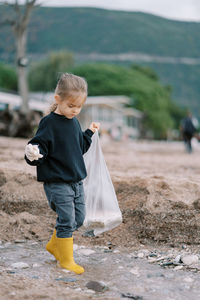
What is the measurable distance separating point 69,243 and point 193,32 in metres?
147

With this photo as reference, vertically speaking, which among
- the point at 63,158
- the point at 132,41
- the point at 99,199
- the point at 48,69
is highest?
the point at 132,41

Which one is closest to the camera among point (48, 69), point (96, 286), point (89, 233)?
point (96, 286)

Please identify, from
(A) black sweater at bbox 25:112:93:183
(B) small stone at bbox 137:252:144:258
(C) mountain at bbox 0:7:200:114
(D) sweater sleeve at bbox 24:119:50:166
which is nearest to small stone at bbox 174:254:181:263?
(B) small stone at bbox 137:252:144:258

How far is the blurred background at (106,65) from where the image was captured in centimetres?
1964

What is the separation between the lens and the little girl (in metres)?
2.95

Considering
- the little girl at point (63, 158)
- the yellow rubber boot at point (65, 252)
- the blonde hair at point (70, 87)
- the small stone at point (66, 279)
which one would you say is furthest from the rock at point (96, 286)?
the blonde hair at point (70, 87)

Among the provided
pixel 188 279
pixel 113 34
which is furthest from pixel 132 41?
pixel 188 279

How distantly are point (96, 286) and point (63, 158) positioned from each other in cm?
94

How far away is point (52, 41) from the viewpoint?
122 meters

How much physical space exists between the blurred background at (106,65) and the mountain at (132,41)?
0.94 feet

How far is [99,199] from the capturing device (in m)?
3.51

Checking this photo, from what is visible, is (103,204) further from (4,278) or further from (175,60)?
(175,60)

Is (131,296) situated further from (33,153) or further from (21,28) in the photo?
(21,28)

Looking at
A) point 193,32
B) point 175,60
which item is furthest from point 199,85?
point 193,32
